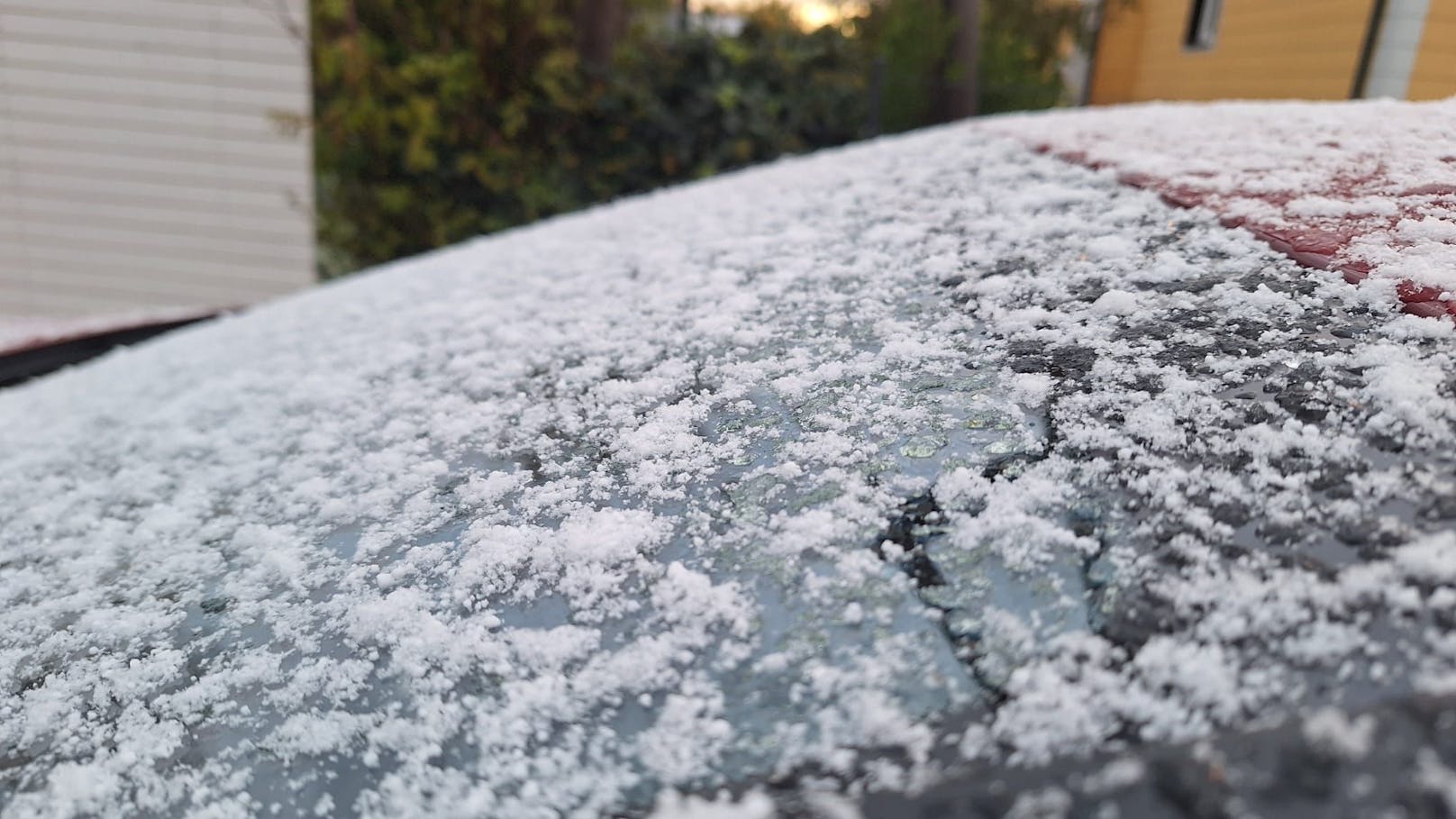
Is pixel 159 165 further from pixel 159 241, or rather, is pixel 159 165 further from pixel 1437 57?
pixel 1437 57

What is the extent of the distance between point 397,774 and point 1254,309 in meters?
0.91

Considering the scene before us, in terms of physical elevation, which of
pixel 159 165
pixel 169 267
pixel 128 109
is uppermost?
pixel 128 109

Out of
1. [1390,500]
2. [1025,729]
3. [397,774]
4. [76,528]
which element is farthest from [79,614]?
[1390,500]

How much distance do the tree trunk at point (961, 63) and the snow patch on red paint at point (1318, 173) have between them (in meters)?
5.57

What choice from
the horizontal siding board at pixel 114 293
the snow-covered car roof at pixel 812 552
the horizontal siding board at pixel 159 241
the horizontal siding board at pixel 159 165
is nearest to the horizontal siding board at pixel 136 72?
the horizontal siding board at pixel 159 165

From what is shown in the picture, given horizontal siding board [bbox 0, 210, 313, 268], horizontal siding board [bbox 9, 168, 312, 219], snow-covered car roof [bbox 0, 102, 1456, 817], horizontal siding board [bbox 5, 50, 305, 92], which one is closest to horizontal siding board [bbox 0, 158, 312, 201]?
horizontal siding board [bbox 9, 168, 312, 219]

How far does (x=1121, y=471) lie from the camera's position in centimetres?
74

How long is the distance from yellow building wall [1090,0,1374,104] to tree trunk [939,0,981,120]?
129 cm

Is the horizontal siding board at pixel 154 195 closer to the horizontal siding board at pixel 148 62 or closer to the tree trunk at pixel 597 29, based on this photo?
the horizontal siding board at pixel 148 62

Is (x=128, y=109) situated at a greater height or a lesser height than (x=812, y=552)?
lesser

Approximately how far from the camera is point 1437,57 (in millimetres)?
1527

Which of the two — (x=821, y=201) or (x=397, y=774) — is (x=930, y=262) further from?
(x=397, y=774)

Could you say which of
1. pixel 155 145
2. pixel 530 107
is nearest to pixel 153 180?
pixel 155 145

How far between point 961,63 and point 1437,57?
600cm
